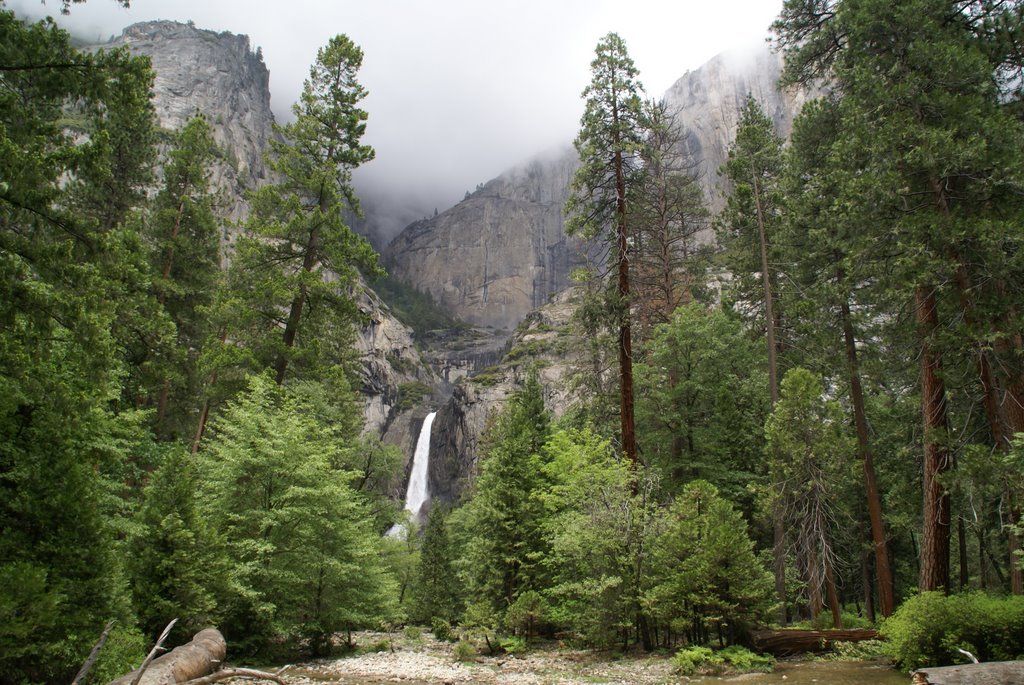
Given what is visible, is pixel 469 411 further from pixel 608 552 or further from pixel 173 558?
pixel 173 558

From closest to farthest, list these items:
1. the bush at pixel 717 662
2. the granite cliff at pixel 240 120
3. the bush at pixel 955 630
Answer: the bush at pixel 955 630 < the bush at pixel 717 662 < the granite cliff at pixel 240 120

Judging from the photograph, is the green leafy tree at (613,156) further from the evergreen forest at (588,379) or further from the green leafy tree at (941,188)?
the green leafy tree at (941,188)

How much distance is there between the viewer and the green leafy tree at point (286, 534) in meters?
10.9

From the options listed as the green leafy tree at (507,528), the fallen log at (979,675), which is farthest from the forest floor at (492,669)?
the fallen log at (979,675)

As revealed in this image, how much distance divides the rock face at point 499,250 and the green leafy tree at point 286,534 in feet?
354

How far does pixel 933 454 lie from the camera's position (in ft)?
32.7

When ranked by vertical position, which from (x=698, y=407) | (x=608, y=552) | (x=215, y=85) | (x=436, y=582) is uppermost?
(x=215, y=85)

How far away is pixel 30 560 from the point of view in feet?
20.3

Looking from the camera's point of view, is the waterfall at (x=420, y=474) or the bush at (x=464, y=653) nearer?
the bush at (x=464, y=653)

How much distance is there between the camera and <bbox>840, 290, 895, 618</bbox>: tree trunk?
13.7m

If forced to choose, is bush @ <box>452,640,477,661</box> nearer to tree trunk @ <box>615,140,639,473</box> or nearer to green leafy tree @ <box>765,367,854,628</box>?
tree trunk @ <box>615,140,639,473</box>

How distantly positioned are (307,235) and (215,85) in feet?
319

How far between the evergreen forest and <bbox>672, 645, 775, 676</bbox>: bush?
0.76 meters

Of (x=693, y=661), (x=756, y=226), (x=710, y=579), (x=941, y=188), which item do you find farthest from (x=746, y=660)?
(x=756, y=226)
